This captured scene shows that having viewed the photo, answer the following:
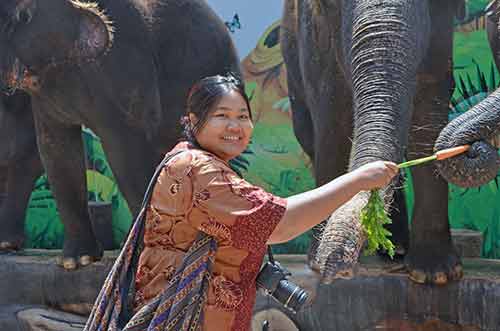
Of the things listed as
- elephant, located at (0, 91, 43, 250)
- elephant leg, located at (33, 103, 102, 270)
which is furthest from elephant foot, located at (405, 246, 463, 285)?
elephant, located at (0, 91, 43, 250)

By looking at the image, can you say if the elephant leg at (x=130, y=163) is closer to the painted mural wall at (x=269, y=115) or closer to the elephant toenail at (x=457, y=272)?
the elephant toenail at (x=457, y=272)

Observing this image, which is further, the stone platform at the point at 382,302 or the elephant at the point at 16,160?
the elephant at the point at 16,160

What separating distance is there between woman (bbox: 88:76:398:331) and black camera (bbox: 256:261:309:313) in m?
0.03

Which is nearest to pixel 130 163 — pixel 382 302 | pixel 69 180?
pixel 69 180

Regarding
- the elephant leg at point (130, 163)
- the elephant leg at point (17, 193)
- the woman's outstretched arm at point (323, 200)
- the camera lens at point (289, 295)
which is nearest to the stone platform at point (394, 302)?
the elephant leg at point (130, 163)

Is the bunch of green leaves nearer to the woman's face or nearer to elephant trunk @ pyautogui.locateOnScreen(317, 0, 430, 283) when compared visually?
elephant trunk @ pyautogui.locateOnScreen(317, 0, 430, 283)

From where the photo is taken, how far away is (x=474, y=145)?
7.00ft

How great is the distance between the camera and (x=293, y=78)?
14.0 ft

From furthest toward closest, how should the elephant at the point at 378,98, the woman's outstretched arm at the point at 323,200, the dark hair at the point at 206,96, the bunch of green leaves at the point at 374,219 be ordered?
the elephant at the point at 378,98 < the bunch of green leaves at the point at 374,219 < the dark hair at the point at 206,96 < the woman's outstretched arm at the point at 323,200

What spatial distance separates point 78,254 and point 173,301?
103 inches

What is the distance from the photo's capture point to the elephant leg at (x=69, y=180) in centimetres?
423

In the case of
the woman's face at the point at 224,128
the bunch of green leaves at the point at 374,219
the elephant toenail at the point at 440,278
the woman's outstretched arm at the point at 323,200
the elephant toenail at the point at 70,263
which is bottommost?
the elephant toenail at the point at 70,263

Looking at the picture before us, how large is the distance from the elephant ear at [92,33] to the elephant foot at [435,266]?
157cm

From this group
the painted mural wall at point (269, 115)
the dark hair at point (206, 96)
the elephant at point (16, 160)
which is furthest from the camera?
the painted mural wall at point (269, 115)
